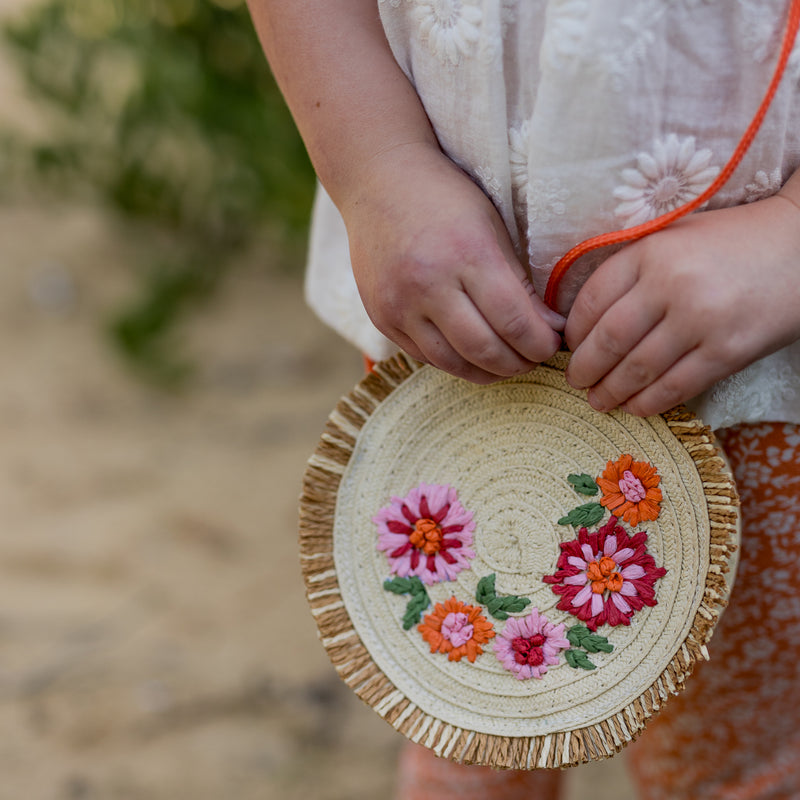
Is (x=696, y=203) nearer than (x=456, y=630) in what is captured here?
Yes

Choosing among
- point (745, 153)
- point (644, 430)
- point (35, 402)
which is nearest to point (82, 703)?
point (35, 402)

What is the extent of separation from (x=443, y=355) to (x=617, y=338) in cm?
12

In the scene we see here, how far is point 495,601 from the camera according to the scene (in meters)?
0.64

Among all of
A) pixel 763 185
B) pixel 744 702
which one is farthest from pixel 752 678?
pixel 763 185

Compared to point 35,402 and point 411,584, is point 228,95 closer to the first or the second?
point 35,402

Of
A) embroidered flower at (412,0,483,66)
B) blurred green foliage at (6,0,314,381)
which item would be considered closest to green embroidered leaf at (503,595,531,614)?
embroidered flower at (412,0,483,66)

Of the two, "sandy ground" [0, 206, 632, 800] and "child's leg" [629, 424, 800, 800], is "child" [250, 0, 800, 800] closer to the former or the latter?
"child's leg" [629, 424, 800, 800]

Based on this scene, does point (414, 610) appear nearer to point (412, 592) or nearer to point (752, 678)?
point (412, 592)

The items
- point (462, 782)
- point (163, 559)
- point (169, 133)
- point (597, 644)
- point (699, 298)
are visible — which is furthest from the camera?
point (169, 133)

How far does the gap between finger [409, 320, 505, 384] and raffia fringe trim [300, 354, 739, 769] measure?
3.0 inches

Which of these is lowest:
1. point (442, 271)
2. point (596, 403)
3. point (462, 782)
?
point (462, 782)

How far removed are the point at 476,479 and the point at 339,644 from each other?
0.52 ft

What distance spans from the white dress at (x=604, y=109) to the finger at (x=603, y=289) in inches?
1.4

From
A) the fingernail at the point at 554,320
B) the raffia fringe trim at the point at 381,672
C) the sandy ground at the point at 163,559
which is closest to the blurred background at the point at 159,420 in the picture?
the sandy ground at the point at 163,559
